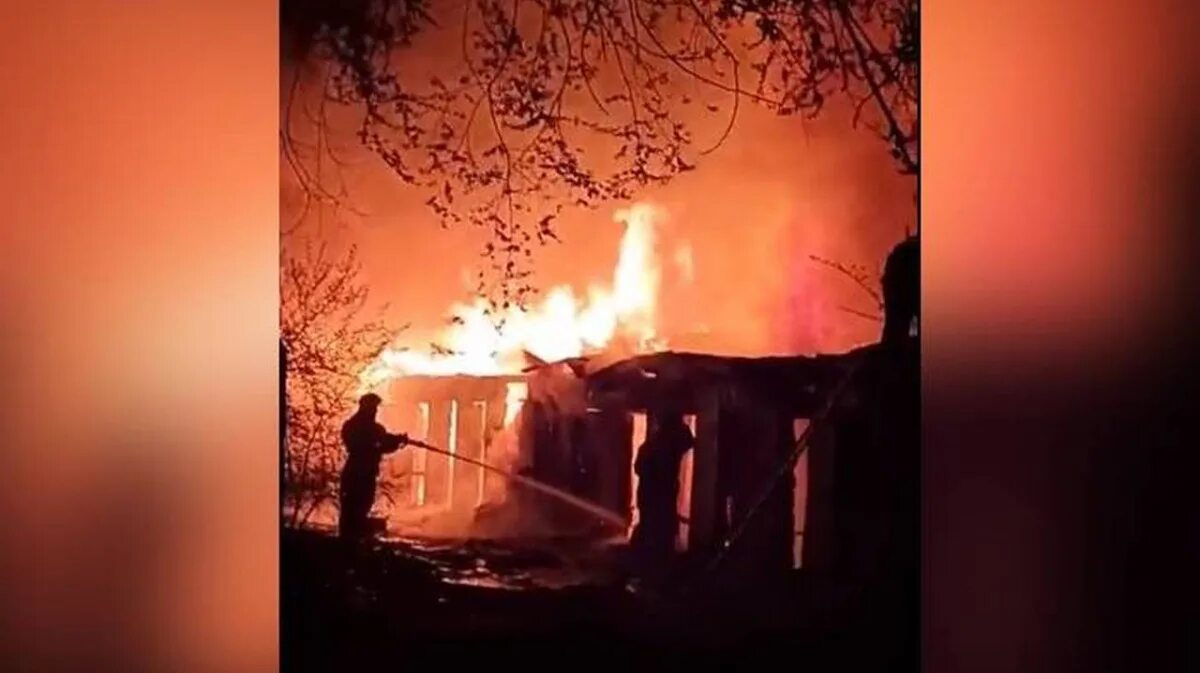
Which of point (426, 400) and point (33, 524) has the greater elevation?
point (426, 400)

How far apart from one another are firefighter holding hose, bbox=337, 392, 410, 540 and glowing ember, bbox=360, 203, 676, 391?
48mm

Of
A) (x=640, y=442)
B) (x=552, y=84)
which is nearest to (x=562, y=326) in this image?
(x=640, y=442)

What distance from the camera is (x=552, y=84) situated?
1.72 metres

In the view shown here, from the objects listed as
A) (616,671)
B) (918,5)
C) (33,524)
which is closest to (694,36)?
(918,5)

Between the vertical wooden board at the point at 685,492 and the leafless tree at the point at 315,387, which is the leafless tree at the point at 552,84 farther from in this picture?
the vertical wooden board at the point at 685,492

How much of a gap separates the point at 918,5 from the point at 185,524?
107 centimetres

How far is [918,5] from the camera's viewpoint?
1715 mm

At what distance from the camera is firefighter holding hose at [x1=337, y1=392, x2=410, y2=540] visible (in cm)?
172

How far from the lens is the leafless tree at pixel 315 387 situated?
173cm

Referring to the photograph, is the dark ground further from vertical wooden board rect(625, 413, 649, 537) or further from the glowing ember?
the glowing ember

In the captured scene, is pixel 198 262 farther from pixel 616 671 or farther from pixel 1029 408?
pixel 1029 408

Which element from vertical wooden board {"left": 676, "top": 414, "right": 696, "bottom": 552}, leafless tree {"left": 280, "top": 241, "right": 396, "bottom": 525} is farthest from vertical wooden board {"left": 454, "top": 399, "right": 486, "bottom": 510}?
vertical wooden board {"left": 676, "top": 414, "right": 696, "bottom": 552}

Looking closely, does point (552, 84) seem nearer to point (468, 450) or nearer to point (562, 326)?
point (562, 326)

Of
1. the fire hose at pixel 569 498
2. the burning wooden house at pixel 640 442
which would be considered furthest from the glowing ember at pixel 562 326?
the fire hose at pixel 569 498
